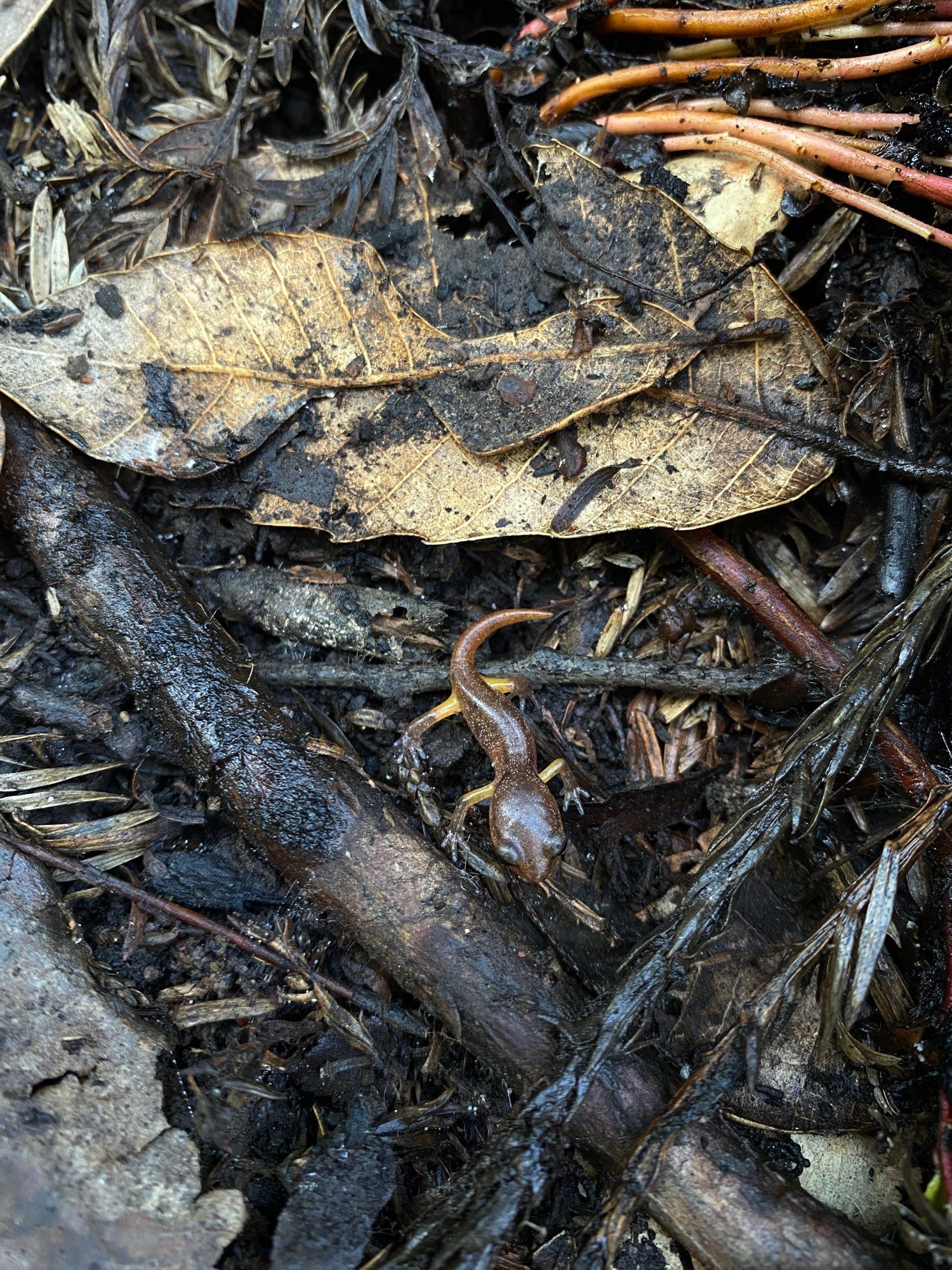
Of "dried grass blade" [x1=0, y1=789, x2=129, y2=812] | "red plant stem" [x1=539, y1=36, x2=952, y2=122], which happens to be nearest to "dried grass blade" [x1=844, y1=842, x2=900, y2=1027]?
"dried grass blade" [x1=0, y1=789, x2=129, y2=812]

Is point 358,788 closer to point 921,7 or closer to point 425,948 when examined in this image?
point 425,948

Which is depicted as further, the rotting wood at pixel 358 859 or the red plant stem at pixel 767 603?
the red plant stem at pixel 767 603

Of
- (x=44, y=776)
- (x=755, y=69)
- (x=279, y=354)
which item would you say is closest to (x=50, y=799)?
(x=44, y=776)

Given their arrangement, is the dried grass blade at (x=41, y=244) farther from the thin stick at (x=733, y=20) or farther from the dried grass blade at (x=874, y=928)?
the dried grass blade at (x=874, y=928)

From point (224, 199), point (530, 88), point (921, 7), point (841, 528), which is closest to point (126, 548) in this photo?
point (224, 199)

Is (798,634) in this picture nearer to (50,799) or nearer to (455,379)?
(455,379)

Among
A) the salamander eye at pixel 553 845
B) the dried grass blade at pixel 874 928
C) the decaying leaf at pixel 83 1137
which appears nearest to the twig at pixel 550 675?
the salamander eye at pixel 553 845
